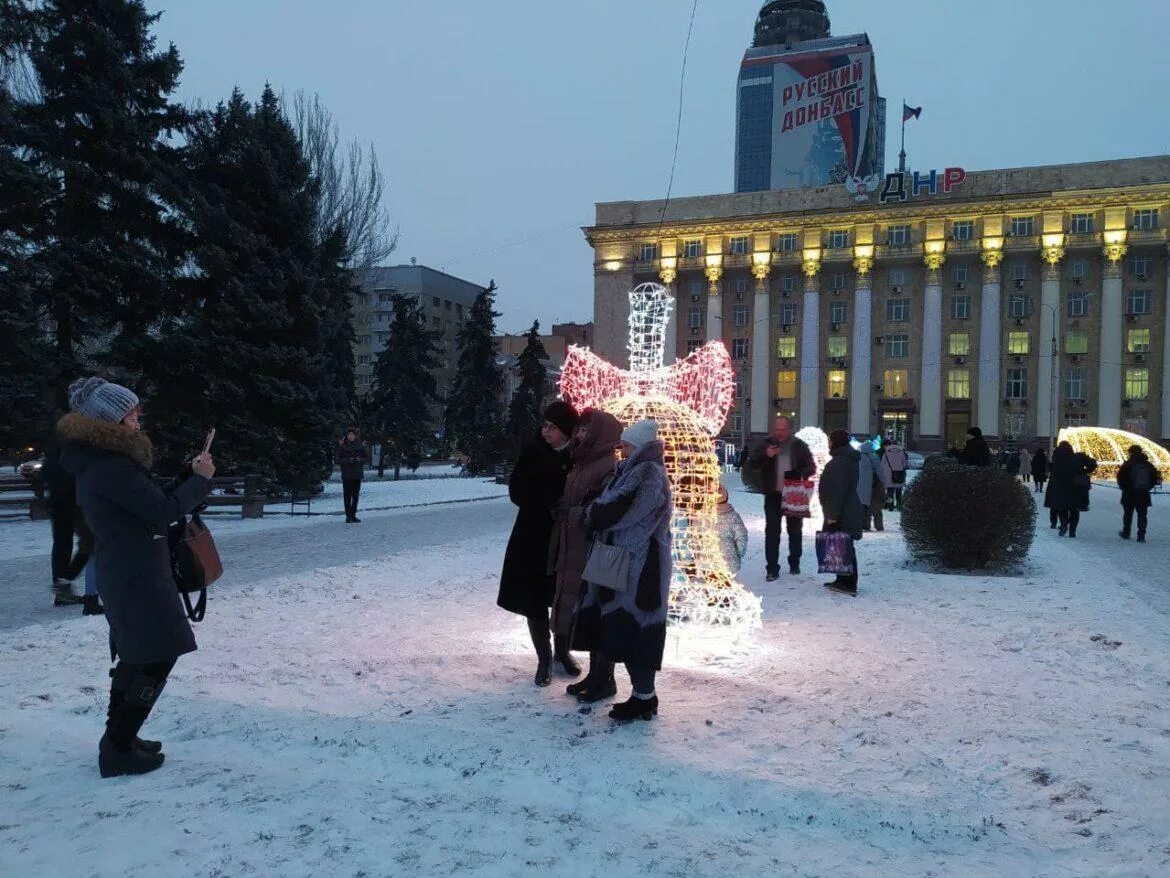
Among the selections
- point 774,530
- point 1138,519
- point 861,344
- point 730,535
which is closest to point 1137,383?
point 861,344

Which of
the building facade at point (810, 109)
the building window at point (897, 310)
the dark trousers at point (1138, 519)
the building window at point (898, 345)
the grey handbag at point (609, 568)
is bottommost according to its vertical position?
the dark trousers at point (1138, 519)

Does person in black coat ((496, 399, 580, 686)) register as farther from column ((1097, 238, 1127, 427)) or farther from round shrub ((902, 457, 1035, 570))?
column ((1097, 238, 1127, 427))

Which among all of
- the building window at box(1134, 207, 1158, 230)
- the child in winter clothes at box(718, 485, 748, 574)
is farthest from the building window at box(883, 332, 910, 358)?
the child in winter clothes at box(718, 485, 748, 574)

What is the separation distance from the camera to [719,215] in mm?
70875

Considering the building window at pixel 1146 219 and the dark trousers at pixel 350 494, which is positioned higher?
the building window at pixel 1146 219

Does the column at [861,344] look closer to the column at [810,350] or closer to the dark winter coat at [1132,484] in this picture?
the column at [810,350]

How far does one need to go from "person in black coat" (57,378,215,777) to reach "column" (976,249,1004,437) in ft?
218

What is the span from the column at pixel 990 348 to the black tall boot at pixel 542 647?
64.3m

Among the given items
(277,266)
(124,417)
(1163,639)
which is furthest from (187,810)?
(277,266)

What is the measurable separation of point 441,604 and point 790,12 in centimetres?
13182

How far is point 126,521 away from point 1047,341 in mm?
68746

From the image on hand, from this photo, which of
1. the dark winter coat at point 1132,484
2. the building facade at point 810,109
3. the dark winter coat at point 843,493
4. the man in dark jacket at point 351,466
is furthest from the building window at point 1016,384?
the dark winter coat at point 843,493

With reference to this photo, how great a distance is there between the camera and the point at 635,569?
15.4 ft

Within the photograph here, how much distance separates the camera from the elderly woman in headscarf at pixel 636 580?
468cm
